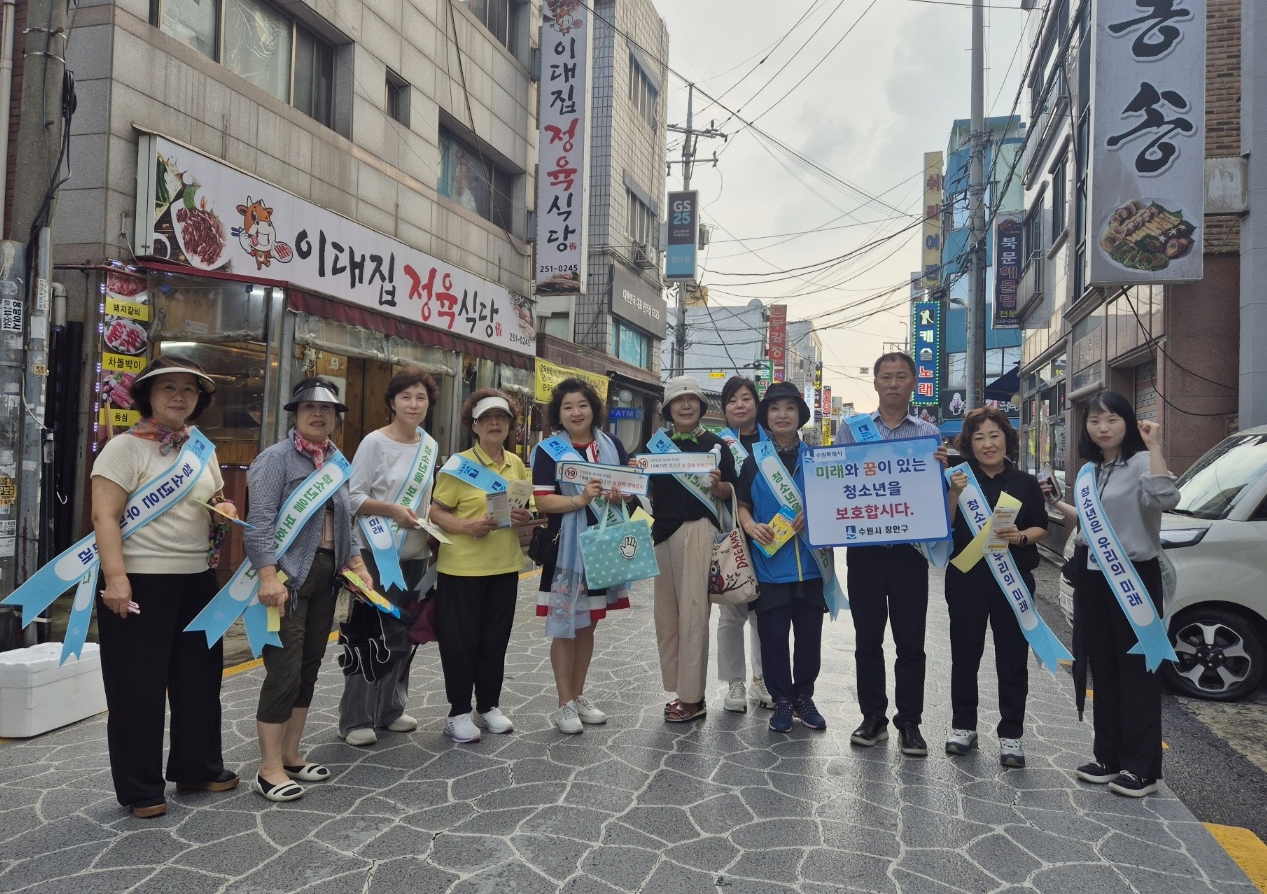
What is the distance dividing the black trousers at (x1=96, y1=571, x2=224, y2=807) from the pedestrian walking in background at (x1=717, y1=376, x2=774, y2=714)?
276cm

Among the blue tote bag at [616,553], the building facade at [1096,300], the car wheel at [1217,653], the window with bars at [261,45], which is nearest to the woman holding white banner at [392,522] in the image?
the blue tote bag at [616,553]

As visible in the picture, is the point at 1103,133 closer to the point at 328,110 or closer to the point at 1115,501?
the point at 1115,501

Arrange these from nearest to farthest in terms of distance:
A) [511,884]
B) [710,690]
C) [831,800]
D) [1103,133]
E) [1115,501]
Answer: [511,884] < [831,800] < [1115,501] < [710,690] < [1103,133]

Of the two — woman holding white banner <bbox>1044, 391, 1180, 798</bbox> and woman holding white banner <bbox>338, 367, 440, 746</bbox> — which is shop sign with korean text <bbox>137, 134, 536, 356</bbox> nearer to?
woman holding white banner <bbox>338, 367, 440, 746</bbox>

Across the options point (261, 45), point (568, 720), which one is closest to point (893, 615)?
point (568, 720)

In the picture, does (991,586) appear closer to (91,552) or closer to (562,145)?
(91,552)

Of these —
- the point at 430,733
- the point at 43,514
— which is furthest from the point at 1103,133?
the point at 43,514

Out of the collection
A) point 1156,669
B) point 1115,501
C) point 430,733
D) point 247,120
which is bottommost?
point 430,733

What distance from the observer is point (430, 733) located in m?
4.64

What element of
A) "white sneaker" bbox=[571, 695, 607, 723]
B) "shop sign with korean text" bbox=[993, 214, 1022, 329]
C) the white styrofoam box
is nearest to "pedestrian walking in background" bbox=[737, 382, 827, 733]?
"white sneaker" bbox=[571, 695, 607, 723]

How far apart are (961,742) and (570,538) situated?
2.30 m

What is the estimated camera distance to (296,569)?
12.2 ft

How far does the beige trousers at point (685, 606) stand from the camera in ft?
15.6

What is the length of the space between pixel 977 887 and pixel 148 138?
8.81m
